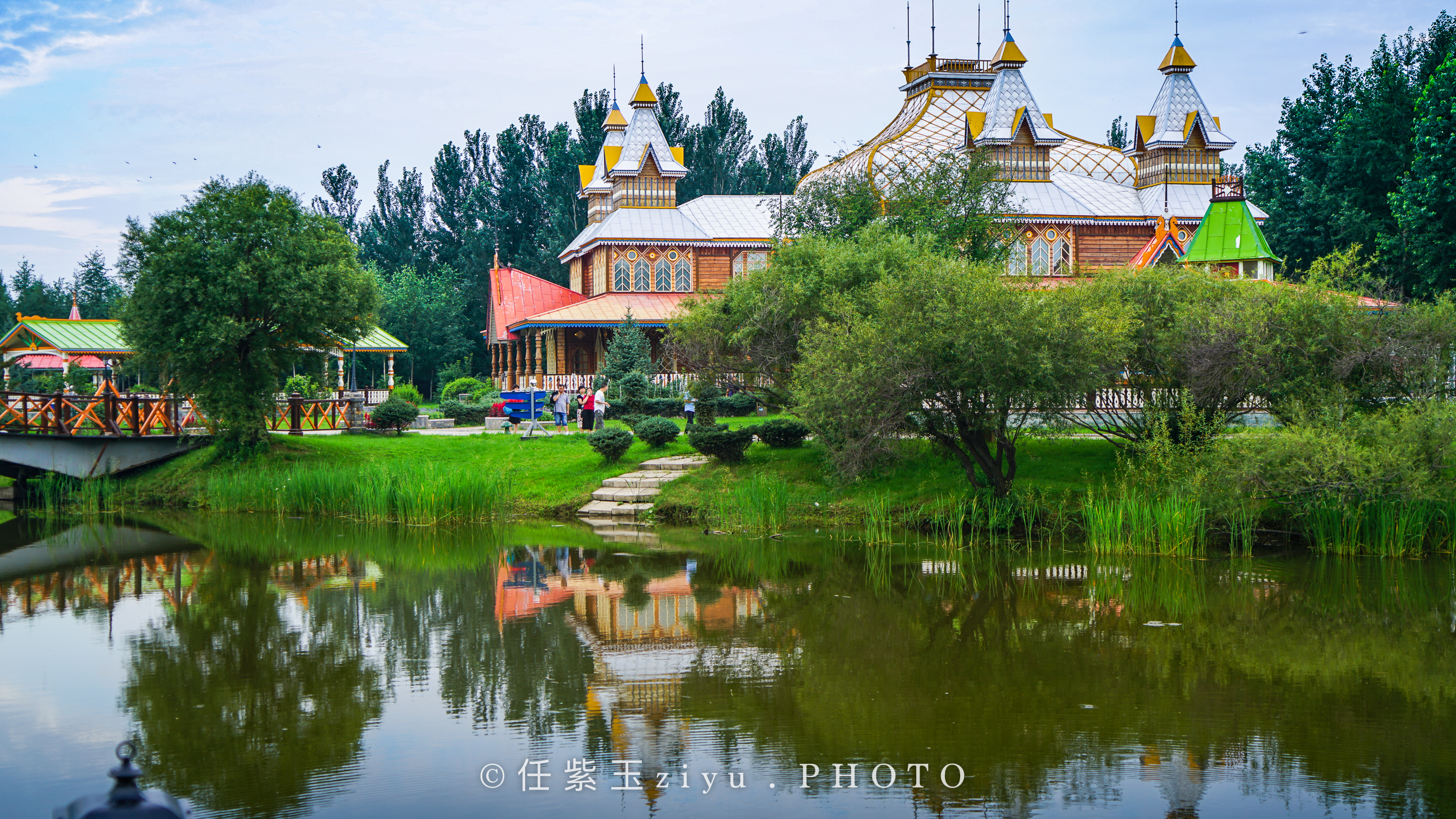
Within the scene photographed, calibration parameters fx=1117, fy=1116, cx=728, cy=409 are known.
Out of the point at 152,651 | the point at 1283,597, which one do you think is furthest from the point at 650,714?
the point at 1283,597

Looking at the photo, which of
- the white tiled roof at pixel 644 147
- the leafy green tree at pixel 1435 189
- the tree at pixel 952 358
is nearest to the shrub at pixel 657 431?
the tree at pixel 952 358

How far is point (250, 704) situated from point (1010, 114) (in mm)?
36590

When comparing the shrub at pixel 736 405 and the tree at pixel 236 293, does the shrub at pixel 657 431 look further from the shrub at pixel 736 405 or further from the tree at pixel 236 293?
the tree at pixel 236 293

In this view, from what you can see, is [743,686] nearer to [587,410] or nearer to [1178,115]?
[587,410]

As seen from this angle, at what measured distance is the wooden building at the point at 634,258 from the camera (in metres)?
40.4

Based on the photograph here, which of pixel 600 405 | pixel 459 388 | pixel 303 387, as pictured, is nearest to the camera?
pixel 600 405

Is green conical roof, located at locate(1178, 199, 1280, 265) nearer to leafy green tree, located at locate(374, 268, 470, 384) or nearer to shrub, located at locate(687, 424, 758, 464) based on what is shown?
shrub, located at locate(687, 424, 758, 464)

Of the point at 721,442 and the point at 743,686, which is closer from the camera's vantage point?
the point at 743,686

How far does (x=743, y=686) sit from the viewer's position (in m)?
9.98

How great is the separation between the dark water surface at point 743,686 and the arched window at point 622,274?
2513 cm

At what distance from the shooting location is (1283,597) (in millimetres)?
13977

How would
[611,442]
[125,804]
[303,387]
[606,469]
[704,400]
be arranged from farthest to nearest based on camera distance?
1. [303,387]
2. [704,400]
3. [606,469]
4. [611,442]
5. [125,804]

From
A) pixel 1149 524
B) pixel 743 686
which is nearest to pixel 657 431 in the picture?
pixel 1149 524

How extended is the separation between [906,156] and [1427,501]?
82.1 feet
